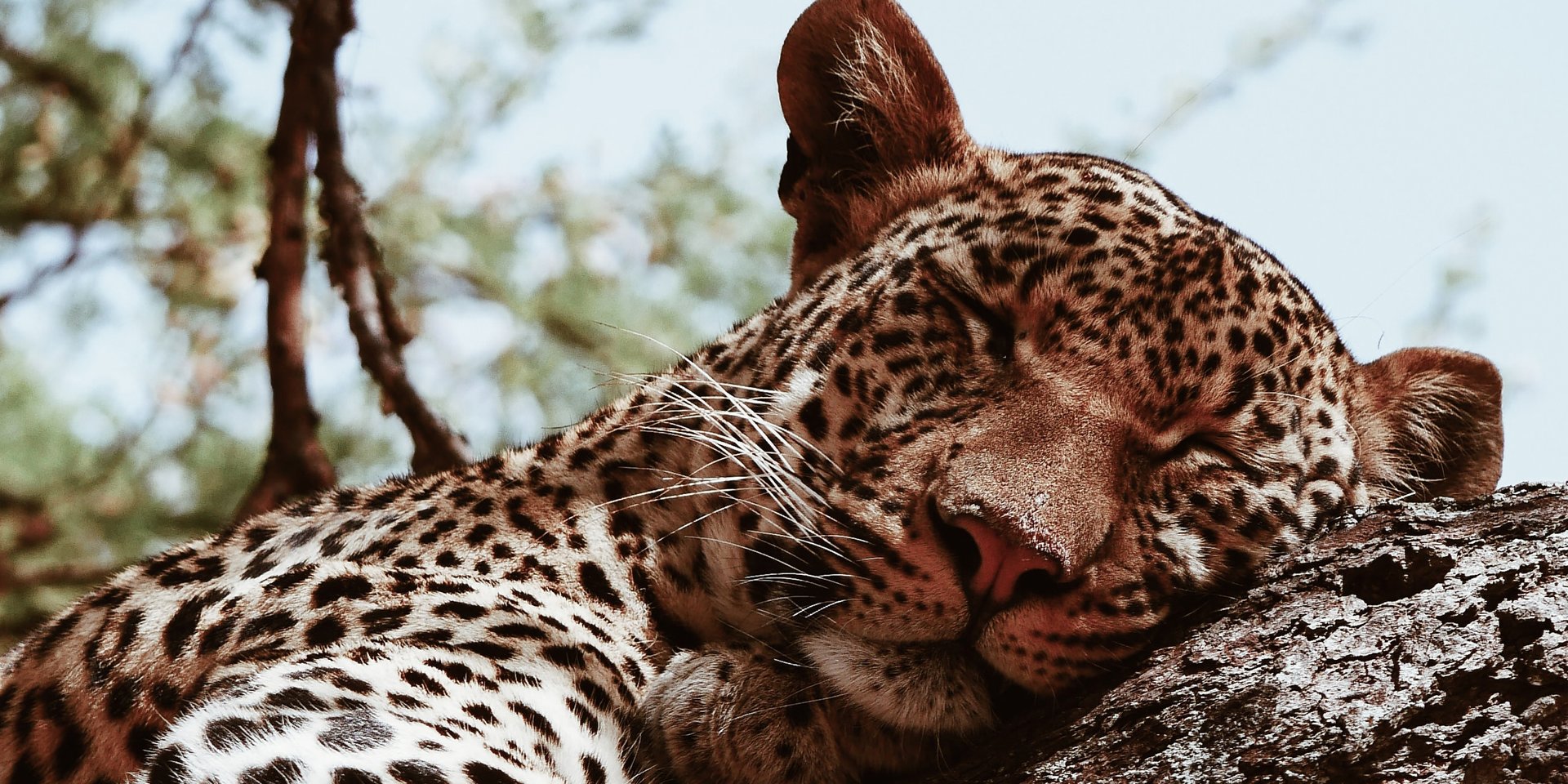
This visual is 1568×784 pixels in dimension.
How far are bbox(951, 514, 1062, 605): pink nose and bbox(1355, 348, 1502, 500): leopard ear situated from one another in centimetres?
133

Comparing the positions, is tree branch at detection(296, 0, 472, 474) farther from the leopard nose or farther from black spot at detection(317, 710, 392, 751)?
the leopard nose

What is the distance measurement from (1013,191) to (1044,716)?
1560 mm

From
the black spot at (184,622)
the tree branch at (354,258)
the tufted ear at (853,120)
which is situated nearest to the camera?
the black spot at (184,622)

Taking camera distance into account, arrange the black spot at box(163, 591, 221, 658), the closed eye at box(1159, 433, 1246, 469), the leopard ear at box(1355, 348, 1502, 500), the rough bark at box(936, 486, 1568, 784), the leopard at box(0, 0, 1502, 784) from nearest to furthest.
Result: 1. the rough bark at box(936, 486, 1568, 784)
2. the leopard at box(0, 0, 1502, 784)
3. the closed eye at box(1159, 433, 1246, 469)
4. the black spot at box(163, 591, 221, 658)
5. the leopard ear at box(1355, 348, 1502, 500)

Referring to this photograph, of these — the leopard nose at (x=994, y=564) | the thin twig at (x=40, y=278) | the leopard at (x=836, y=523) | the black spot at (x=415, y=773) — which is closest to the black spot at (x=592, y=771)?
the leopard at (x=836, y=523)

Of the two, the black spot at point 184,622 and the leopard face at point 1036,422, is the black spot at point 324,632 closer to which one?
the black spot at point 184,622

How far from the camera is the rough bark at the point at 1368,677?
2.44 metres

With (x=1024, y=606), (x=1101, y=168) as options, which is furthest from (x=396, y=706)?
(x=1101, y=168)

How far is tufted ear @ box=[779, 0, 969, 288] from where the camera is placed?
13.9 feet

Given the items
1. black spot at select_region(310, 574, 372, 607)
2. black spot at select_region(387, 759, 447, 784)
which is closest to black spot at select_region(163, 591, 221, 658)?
black spot at select_region(310, 574, 372, 607)

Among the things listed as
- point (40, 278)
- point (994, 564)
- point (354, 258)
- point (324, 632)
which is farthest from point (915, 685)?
point (40, 278)

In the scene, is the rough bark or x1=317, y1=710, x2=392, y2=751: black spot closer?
the rough bark

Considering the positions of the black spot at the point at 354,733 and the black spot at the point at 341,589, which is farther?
the black spot at the point at 341,589

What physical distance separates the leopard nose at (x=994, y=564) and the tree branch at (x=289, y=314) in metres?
3.18
